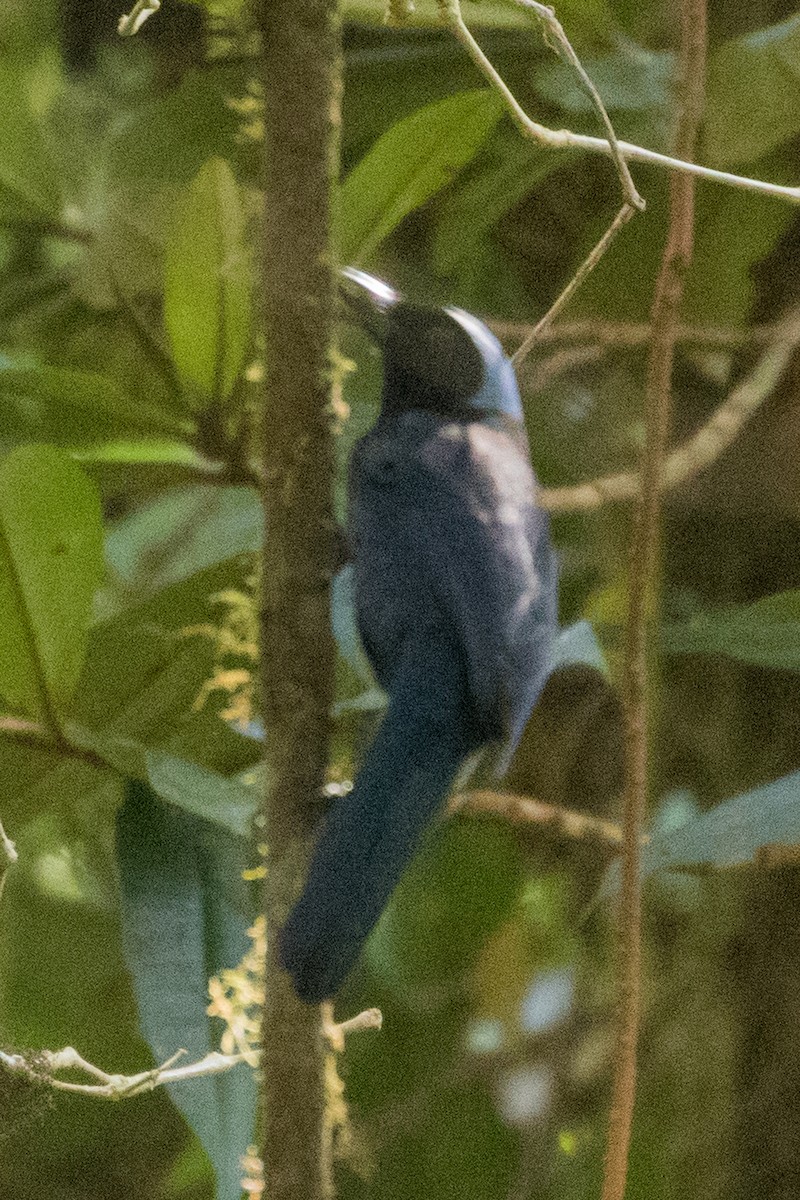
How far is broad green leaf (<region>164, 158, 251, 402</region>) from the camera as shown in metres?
0.52

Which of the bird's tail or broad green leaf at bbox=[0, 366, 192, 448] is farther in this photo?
broad green leaf at bbox=[0, 366, 192, 448]

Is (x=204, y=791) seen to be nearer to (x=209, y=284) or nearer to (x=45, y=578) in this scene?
(x=45, y=578)

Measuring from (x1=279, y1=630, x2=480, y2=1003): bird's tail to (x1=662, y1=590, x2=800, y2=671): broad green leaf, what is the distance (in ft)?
0.53

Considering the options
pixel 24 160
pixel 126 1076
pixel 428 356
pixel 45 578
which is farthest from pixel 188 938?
pixel 24 160

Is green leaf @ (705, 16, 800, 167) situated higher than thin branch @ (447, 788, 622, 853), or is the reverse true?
green leaf @ (705, 16, 800, 167)

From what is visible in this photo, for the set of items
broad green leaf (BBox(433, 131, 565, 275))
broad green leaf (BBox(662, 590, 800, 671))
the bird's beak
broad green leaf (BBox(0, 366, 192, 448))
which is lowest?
broad green leaf (BBox(662, 590, 800, 671))

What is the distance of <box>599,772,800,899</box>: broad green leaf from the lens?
1.80 ft

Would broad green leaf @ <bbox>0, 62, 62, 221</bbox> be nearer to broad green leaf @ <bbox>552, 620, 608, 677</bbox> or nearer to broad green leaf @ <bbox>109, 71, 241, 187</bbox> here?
broad green leaf @ <bbox>109, 71, 241, 187</bbox>

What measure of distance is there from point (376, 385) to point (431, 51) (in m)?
0.19

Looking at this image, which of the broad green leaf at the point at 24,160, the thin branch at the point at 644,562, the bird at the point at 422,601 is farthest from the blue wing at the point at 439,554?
the broad green leaf at the point at 24,160

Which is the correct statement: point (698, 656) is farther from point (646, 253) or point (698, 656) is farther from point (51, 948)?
point (51, 948)

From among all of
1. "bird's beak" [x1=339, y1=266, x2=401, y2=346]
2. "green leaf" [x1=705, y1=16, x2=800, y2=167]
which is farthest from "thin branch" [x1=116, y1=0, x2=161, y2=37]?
"green leaf" [x1=705, y1=16, x2=800, y2=167]

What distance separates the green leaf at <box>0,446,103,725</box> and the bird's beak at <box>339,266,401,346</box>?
0.15m

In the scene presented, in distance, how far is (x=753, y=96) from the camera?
556mm
